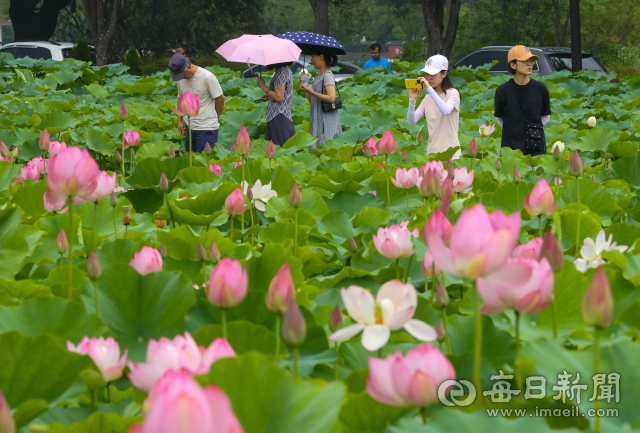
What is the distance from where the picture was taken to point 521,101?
13.7ft

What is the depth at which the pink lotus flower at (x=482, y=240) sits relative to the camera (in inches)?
26.0

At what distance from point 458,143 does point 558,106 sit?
9.74 ft

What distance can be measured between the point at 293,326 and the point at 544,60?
10.8 m

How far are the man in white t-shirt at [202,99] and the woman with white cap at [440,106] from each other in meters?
1.50

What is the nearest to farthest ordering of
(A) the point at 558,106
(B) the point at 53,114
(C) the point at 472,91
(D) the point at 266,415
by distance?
(D) the point at 266,415
(B) the point at 53,114
(A) the point at 558,106
(C) the point at 472,91

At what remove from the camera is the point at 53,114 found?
4473mm

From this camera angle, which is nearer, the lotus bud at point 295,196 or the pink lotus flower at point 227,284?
the pink lotus flower at point 227,284

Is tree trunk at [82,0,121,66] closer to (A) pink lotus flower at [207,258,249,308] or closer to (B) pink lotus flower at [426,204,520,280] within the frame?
(A) pink lotus flower at [207,258,249,308]

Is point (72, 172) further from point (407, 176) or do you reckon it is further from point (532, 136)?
point (532, 136)

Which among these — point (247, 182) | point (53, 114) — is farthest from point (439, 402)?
point (53, 114)

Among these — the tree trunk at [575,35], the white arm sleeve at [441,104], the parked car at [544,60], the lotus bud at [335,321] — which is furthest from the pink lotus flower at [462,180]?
the parked car at [544,60]

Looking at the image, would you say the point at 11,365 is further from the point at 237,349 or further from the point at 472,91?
the point at 472,91

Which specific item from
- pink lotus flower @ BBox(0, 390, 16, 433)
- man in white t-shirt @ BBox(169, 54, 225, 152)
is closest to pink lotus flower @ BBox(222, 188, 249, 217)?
pink lotus flower @ BBox(0, 390, 16, 433)

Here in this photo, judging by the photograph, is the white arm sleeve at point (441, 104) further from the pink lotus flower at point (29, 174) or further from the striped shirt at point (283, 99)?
the pink lotus flower at point (29, 174)
